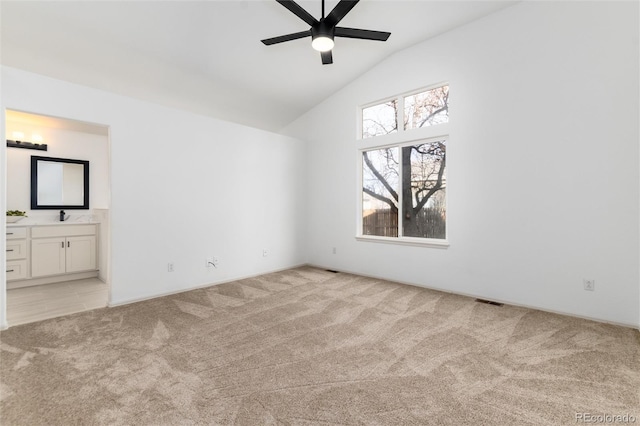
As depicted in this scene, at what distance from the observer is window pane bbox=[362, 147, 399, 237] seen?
4797 mm

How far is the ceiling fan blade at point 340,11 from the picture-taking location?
245cm

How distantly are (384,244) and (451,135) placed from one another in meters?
1.99

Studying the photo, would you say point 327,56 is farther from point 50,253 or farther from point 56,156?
point 50,253

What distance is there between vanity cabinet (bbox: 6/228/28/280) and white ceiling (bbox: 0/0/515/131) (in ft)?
7.80

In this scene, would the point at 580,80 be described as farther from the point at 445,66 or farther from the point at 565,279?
the point at 565,279

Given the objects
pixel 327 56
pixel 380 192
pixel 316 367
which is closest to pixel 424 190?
pixel 380 192

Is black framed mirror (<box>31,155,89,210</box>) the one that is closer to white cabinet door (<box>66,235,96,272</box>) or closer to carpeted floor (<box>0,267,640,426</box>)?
white cabinet door (<box>66,235,96,272</box>)

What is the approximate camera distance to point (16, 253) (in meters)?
4.05

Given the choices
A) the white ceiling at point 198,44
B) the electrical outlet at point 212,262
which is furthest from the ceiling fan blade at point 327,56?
the electrical outlet at point 212,262

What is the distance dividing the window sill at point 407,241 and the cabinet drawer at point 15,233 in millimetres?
5195

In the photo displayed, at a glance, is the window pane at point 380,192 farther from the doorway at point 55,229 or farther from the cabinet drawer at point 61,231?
the cabinet drawer at point 61,231

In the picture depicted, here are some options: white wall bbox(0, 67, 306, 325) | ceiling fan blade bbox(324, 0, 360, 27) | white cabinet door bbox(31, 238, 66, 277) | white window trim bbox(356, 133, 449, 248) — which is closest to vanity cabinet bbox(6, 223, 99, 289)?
white cabinet door bbox(31, 238, 66, 277)

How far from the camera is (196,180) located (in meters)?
4.18

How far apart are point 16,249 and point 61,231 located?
545 millimetres
